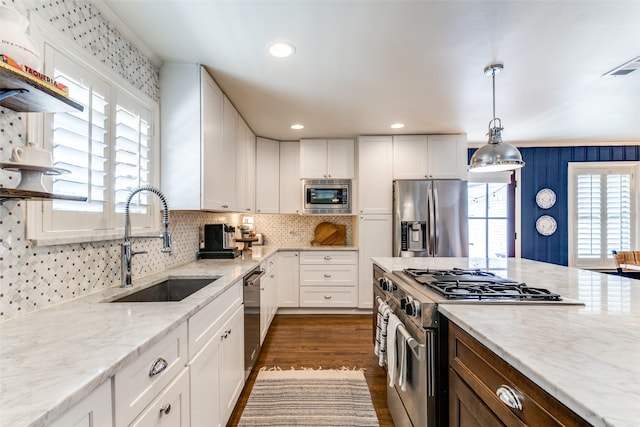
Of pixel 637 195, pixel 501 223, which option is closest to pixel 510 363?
pixel 501 223

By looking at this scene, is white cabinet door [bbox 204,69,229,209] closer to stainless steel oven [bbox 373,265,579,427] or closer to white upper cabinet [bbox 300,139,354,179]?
stainless steel oven [bbox 373,265,579,427]

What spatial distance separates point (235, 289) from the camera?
1.87m

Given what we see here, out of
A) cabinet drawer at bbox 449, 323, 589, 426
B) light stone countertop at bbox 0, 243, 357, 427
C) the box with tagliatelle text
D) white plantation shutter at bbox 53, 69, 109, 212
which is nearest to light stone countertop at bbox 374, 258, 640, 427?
cabinet drawer at bbox 449, 323, 589, 426

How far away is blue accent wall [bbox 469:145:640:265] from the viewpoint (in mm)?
4453

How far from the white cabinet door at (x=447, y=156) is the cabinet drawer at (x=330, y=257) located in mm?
1493

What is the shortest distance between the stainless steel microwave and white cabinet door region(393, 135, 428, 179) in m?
0.72

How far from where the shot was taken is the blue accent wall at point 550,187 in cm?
445

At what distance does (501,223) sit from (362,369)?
3515mm

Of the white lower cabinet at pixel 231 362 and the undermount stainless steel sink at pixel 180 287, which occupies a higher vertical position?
the undermount stainless steel sink at pixel 180 287

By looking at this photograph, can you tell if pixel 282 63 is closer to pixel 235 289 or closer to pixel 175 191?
pixel 175 191

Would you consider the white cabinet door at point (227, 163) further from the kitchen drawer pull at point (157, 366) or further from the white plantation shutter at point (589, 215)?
the white plantation shutter at point (589, 215)

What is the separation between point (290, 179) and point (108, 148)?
2.68 meters

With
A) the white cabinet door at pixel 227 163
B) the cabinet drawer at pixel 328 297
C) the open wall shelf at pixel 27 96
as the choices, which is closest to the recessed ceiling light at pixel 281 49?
the white cabinet door at pixel 227 163

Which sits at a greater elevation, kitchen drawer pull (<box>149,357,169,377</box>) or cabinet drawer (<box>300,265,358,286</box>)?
kitchen drawer pull (<box>149,357,169,377</box>)
